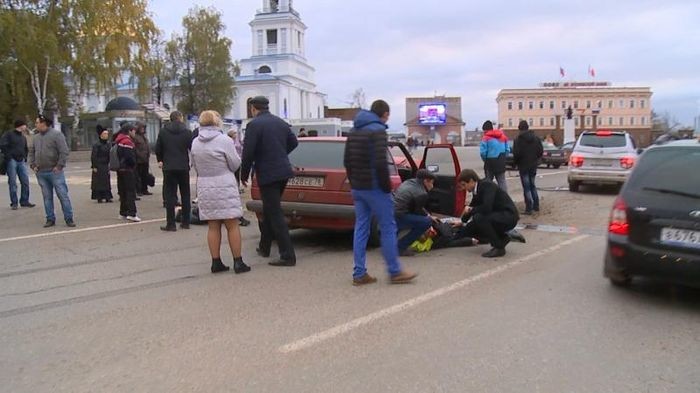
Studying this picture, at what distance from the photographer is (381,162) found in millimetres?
5855

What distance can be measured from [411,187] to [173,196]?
13.6 ft

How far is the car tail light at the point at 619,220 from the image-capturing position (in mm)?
5469

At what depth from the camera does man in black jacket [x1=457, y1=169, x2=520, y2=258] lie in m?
7.37

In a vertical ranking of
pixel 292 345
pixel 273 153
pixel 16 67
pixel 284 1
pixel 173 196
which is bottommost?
pixel 292 345

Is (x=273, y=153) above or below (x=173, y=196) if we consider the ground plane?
above

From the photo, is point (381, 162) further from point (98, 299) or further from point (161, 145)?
point (161, 145)

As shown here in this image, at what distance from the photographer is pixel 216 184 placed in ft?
21.7

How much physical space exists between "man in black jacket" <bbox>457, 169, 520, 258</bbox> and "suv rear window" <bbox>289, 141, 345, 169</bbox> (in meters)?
1.67

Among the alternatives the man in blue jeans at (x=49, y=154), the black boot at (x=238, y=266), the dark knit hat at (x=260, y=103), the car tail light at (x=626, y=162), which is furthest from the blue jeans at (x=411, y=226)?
the car tail light at (x=626, y=162)

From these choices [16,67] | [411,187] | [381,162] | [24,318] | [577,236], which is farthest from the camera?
[16,67]

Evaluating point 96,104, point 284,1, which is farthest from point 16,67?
point 284,1

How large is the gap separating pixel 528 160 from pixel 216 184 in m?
6.90

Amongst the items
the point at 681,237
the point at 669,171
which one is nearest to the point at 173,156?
the point at 669,171

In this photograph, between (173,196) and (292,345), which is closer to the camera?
(292,345)
